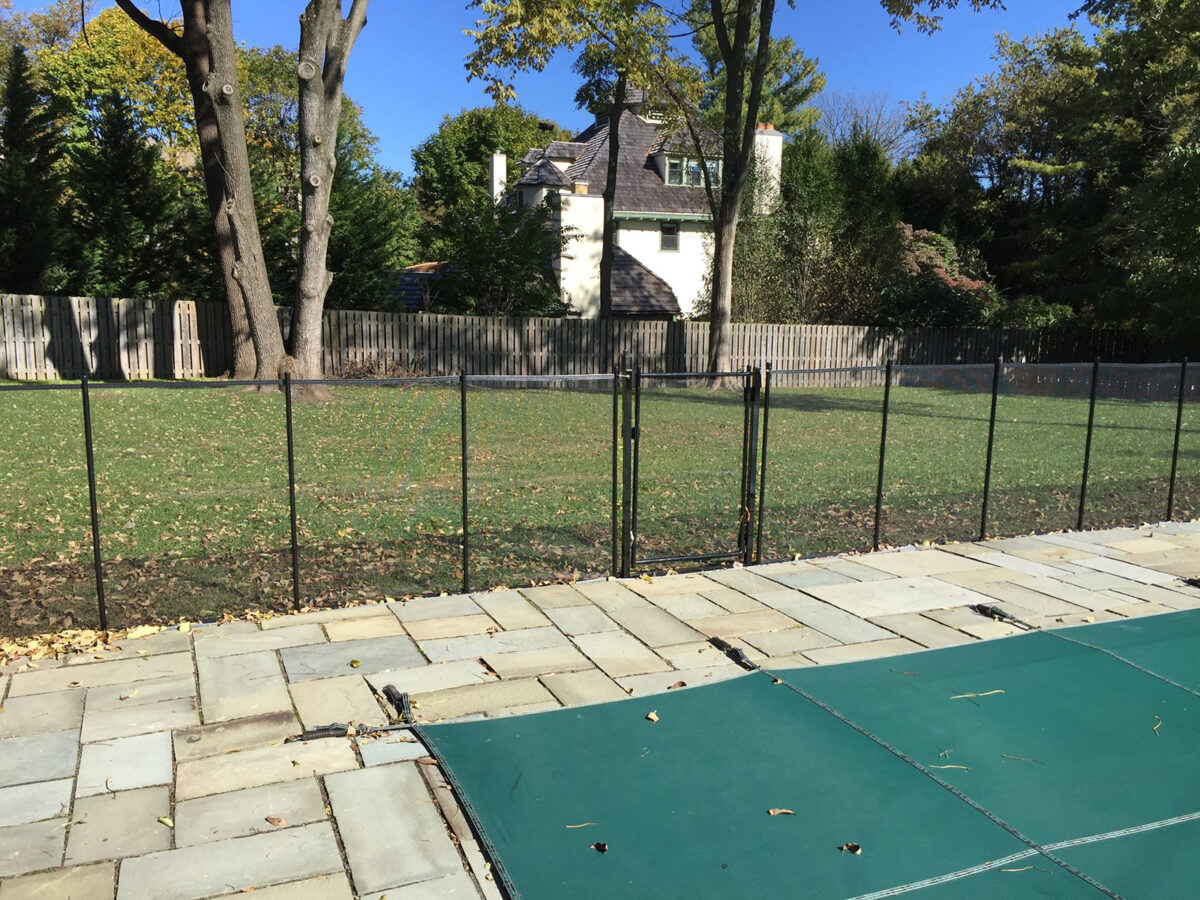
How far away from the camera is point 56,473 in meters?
8.98

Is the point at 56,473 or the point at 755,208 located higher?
the point at 755,208

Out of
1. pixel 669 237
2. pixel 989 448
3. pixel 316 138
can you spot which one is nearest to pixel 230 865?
pixel 989 448

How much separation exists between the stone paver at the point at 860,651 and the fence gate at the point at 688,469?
179cm

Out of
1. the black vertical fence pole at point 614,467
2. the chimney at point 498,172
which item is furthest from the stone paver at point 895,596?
the chimney at point 498,172

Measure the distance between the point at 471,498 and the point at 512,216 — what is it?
18.1 meters

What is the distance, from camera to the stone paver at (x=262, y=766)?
142 inches

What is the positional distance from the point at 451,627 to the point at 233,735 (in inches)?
66.3

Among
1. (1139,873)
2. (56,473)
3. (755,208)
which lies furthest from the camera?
(755,208)

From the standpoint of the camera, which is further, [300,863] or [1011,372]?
[1011,372]

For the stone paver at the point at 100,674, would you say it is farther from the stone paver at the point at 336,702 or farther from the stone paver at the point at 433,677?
the stone paver at the point at 433,677

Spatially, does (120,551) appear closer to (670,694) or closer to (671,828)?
(670,694)

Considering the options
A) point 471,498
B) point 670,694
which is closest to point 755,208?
point 471,498

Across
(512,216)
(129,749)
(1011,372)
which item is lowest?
(129,749)

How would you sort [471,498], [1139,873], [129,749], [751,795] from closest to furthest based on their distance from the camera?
[1139,873]
[751,795]
[129,749]
[471,498]
